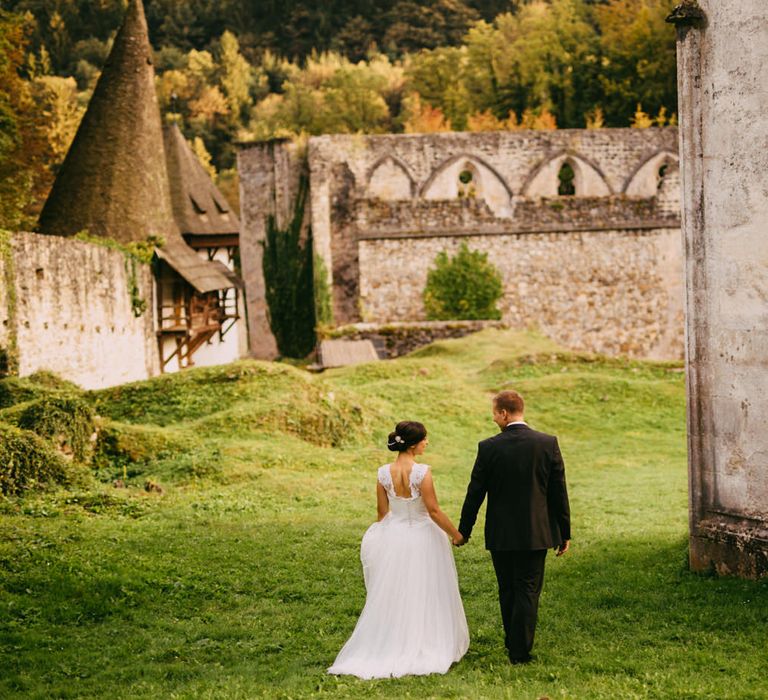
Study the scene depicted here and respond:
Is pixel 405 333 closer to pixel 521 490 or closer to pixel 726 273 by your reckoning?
pixel 726 273

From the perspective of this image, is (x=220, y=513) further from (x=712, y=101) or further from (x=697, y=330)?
(x=712, y=101)

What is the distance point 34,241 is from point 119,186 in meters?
8.41

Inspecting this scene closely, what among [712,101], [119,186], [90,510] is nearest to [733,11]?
[712,101]

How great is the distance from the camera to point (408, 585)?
6.52 metres

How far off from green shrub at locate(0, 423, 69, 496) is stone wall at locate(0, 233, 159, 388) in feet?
16.5

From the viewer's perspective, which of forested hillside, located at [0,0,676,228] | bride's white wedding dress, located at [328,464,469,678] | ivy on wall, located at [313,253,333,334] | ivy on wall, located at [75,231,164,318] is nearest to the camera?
bride's white wedding dress, located at [328,464,469,678]

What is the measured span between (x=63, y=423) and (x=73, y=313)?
678 cm

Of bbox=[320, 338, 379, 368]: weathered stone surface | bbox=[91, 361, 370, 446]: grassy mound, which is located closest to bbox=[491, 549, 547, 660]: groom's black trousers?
bbox=[91, 361, 370, 446]: grassy mound

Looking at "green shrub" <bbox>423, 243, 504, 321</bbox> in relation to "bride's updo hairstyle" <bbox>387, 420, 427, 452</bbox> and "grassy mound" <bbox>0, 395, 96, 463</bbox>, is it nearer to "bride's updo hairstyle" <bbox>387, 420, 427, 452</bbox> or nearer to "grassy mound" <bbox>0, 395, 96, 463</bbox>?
"grassy mound" <bbox>0, 395, 96, 463</bbox>

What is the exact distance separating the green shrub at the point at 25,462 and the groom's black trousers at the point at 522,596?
646 cm

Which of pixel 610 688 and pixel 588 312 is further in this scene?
pixel 588 312

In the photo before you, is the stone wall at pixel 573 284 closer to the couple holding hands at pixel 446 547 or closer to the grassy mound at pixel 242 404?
the grassy mound at pixel 242 404

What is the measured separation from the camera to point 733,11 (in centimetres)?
788

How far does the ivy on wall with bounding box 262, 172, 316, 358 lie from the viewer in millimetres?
33312
